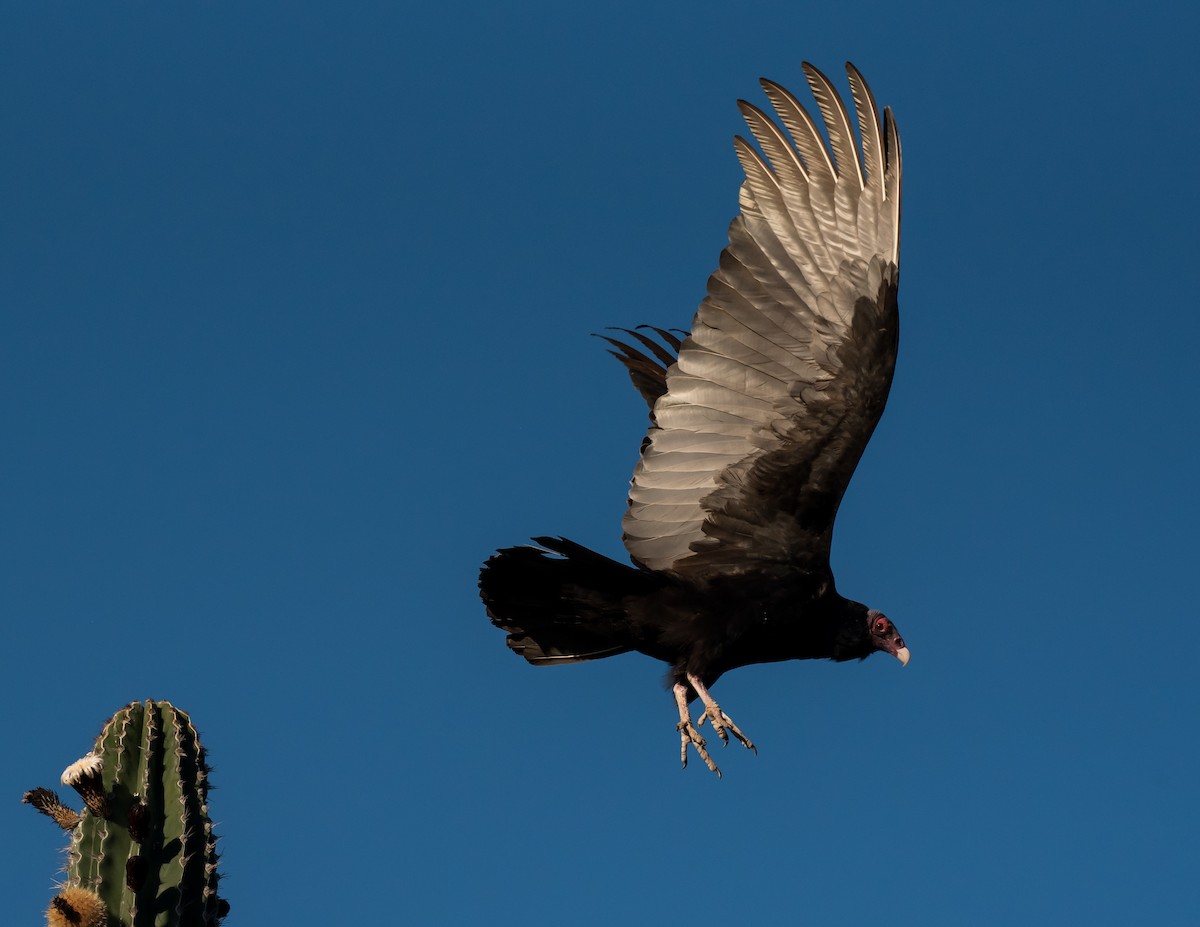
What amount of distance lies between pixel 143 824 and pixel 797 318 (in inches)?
125

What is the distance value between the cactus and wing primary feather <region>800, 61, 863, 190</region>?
3.36 m

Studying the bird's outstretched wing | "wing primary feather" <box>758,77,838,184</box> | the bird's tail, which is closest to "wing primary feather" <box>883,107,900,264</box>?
the bird's outstretched wing

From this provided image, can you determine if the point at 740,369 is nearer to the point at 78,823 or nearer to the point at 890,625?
the point at 890,625

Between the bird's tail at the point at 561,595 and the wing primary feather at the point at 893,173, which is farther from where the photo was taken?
the bird's tail at the point at 561,595

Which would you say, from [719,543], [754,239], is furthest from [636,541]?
[754,239]

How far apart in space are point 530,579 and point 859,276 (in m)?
1.85

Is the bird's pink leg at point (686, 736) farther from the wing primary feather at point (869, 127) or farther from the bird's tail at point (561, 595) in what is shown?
the wing primary feather at point (869, 127)

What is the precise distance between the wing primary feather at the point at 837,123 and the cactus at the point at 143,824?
11.0ft

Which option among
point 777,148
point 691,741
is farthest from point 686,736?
point 777,148

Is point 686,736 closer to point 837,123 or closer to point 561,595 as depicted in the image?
point 561,595

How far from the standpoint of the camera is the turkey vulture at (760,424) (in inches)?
221

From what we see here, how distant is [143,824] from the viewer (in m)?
3.62

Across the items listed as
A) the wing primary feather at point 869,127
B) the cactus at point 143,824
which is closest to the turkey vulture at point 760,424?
the wing primary feather at point 869,127

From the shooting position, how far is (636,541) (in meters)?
6.06
